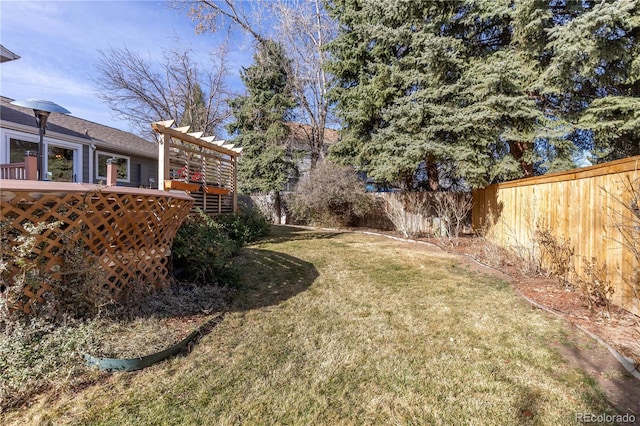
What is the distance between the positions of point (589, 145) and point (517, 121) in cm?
311

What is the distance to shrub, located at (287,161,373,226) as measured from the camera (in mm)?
11539

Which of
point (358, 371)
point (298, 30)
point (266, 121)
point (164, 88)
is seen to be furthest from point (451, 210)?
point (164, 88)

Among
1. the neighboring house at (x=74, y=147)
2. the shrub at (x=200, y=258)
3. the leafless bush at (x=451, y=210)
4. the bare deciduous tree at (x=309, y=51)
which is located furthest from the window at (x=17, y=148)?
the leafless bush at (x=451, y=210)

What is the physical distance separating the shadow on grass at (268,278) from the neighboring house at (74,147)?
6.78 m

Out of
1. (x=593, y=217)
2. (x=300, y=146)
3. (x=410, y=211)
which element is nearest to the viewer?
(x=593, y=217)

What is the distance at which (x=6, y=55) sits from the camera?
7.65 m

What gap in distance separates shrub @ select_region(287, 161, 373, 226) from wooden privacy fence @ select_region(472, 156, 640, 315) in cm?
579

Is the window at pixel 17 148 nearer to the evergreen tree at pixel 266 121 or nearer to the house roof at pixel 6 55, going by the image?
the house roof at pixel 6 55

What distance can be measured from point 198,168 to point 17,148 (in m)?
5.62

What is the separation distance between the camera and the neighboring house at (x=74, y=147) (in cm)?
872

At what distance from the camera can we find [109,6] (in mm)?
6961

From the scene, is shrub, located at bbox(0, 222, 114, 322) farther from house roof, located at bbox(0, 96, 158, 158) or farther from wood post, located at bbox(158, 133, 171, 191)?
house roof, located at bbox(0, 96, 158, 158)

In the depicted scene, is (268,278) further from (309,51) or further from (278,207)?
(309,51)

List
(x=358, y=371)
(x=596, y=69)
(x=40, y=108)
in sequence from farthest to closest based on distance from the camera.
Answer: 1. (x=596, y=69)
2. (x=40, y=108)
3. (x=358, y=371)
